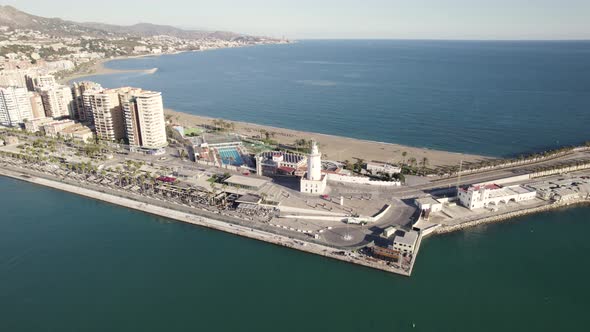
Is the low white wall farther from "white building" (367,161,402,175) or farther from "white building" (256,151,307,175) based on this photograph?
"white building" (256,151,307,175)

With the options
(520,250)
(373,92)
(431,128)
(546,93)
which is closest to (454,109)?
(431,128)

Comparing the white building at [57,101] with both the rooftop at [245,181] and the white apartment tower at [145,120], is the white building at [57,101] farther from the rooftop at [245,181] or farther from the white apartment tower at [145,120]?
the rooftop at [245,181]

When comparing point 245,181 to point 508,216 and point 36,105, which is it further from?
point 36,105

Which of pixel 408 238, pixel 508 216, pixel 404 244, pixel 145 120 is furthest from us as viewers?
pixel 145 120

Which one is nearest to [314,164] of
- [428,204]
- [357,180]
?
[357,180]

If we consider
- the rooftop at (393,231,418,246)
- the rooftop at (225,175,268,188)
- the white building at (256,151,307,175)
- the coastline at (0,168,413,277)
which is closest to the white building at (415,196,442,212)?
the rooftop at (393,231,418,246)

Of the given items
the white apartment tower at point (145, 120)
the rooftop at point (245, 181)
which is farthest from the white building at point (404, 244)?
the white apartment tower at point (145, 120)

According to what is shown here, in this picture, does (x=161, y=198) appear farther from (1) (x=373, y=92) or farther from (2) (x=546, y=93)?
(2) (x=546, y=93)

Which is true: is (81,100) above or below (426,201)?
above
